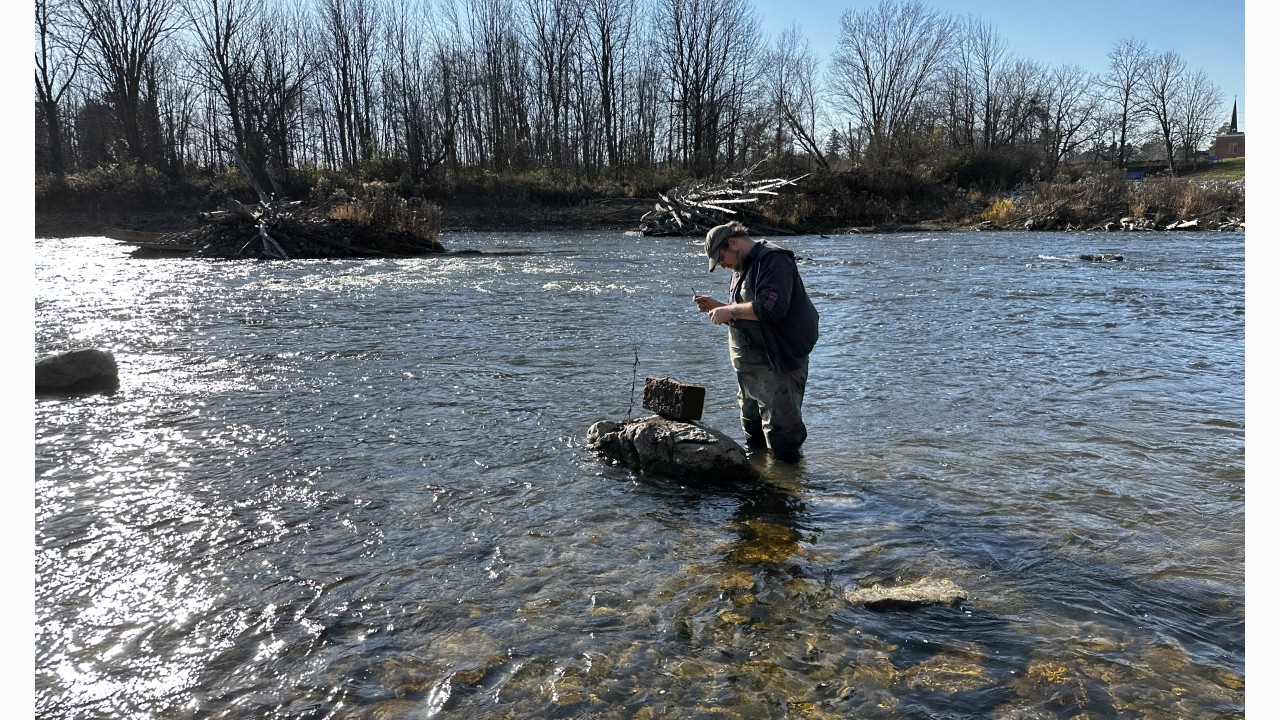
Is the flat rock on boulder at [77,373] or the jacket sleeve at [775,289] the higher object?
the jacket sleeve at [775,289]

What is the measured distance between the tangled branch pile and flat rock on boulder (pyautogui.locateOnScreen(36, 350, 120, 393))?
1654 cm

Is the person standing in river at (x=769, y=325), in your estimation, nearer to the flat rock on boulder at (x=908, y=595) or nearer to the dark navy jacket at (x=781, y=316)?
the dark navy jacket at (x=781, y=316)

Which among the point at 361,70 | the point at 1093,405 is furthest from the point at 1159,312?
the point at 361,70

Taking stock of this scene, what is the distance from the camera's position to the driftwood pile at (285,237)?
25.3m

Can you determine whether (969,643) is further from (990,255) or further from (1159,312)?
(990,255)

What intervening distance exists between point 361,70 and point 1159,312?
2018 inches

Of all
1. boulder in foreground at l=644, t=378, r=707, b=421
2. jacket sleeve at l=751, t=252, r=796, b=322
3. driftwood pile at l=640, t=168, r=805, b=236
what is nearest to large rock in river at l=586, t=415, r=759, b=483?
boulder in foreground at l=644, t=378, r=707, b=421

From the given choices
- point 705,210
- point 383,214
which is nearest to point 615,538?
point 383,214

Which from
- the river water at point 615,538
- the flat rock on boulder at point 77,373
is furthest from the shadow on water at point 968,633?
the flat rock on boulder at point 77,373

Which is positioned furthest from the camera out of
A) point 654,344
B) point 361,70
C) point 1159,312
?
point 361,70

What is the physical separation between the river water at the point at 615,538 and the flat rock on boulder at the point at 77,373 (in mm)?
250

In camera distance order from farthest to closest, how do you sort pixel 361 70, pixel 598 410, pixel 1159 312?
pixel 361 70
pixel 1159 312
pixel 598 410

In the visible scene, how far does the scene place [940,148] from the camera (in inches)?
1938

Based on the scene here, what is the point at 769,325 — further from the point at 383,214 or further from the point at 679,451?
the point at 383,214
